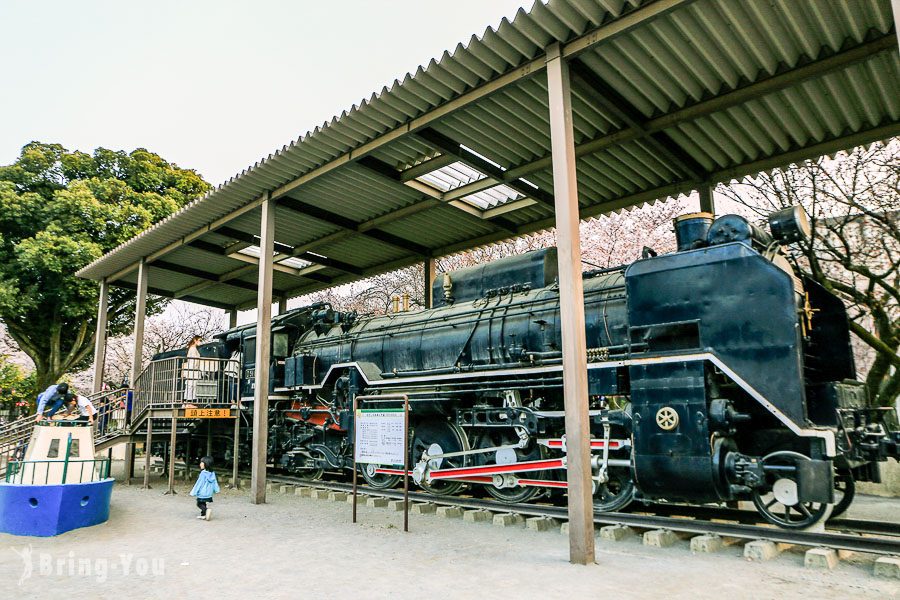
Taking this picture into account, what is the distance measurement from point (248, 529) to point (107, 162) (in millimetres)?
17688

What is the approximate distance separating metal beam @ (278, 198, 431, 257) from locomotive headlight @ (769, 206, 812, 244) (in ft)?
26.4

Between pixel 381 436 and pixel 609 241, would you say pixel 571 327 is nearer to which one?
pixel 381 436

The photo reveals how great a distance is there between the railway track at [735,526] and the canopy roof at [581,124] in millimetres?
5108

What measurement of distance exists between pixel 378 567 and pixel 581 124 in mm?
6407

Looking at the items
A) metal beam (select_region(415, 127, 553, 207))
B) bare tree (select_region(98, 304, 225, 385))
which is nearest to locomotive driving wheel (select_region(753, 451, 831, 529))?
metal beam (select_region(415, 127, 553, 207))

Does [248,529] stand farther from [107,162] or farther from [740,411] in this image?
[107,162]

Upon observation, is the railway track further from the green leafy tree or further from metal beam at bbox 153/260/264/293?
the green leafy tree

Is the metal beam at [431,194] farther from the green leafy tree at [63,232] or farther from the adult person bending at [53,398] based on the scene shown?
the green leafy tree at [63,232]

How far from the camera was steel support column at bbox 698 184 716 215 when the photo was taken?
9.62 metres

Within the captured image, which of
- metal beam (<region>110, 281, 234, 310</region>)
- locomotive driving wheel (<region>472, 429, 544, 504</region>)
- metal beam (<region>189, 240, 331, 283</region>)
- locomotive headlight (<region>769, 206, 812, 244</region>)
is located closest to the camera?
locomotive headlight (<region>769, 206, 812, 244</region>)

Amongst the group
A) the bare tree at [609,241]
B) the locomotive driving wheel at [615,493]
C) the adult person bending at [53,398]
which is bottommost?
the locomotive driving wheel at [615,493]

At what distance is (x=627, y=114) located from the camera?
815 cm

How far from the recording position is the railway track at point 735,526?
18.7ft

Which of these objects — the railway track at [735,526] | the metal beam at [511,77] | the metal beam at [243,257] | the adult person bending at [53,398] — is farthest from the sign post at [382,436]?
the metal beam at [243,257]
